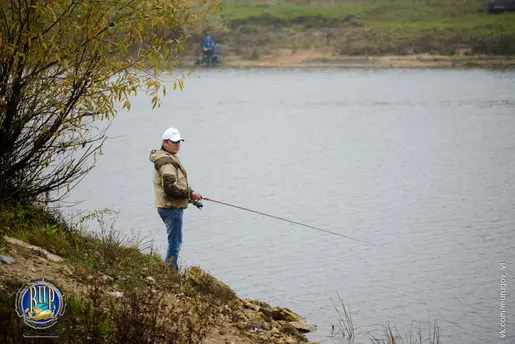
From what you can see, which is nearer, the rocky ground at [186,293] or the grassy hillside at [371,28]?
the rocky ground at [186,293]

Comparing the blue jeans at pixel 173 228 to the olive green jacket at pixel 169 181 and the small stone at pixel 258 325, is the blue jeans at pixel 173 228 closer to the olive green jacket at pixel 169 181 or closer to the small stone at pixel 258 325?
the olive green jacket at pixel 169 181

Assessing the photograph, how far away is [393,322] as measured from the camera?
13625mm

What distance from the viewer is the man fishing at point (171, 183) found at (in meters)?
11.8

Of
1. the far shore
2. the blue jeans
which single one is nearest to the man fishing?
the blue jeans

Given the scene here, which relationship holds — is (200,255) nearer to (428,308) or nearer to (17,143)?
(428,308)

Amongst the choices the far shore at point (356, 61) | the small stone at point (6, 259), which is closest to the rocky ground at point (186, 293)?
the small stone at point (6, 259)

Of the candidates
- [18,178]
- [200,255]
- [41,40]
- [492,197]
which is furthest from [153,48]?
[492,197]

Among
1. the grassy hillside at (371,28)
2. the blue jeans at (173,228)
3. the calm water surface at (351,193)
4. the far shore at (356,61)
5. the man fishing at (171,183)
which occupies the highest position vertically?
the grassy hillside at (371,28)

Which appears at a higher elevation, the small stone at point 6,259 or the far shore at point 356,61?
the far shore at point 356,61

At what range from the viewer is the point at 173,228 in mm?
12266

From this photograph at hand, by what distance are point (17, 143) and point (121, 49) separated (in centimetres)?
151

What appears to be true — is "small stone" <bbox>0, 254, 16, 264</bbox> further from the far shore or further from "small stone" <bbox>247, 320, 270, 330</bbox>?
the far shore

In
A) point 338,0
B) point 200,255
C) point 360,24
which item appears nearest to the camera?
point 200,255

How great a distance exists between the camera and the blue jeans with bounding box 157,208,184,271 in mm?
12133
